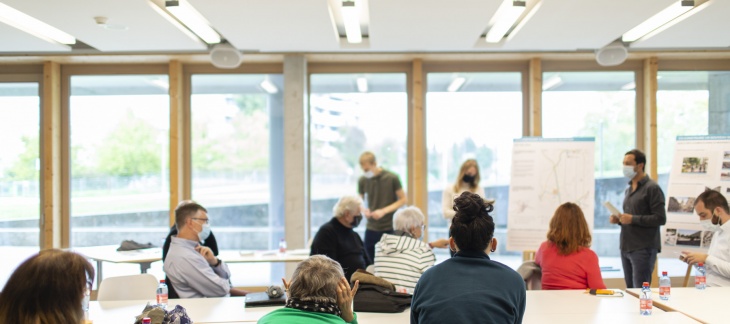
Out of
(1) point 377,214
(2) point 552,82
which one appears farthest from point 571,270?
(2) point 552,82

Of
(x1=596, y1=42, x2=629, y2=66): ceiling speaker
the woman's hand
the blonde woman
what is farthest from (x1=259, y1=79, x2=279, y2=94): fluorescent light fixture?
the woman's hand

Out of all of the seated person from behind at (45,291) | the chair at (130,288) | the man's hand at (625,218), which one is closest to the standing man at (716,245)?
the man's hand at (625,218)

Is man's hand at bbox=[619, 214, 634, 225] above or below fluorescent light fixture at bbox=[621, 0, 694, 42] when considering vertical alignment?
below

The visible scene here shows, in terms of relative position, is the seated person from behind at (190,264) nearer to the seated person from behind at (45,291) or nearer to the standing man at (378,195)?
the seated person from behind at (45,291)

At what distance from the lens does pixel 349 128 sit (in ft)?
25.9

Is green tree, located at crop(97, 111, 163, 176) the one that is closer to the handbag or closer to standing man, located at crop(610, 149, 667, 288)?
the handbag

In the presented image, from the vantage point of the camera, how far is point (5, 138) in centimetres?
777

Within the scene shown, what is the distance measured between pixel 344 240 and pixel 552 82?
13.8ft

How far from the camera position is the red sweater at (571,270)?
4.10m

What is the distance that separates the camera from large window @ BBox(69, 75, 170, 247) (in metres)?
7.83

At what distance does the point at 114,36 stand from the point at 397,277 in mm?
3910

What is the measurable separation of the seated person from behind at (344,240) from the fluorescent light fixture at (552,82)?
3866 mm

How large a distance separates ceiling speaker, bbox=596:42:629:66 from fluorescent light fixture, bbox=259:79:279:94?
3772mm

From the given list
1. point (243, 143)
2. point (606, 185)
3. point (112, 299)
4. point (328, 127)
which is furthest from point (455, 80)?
point (112, 299)
